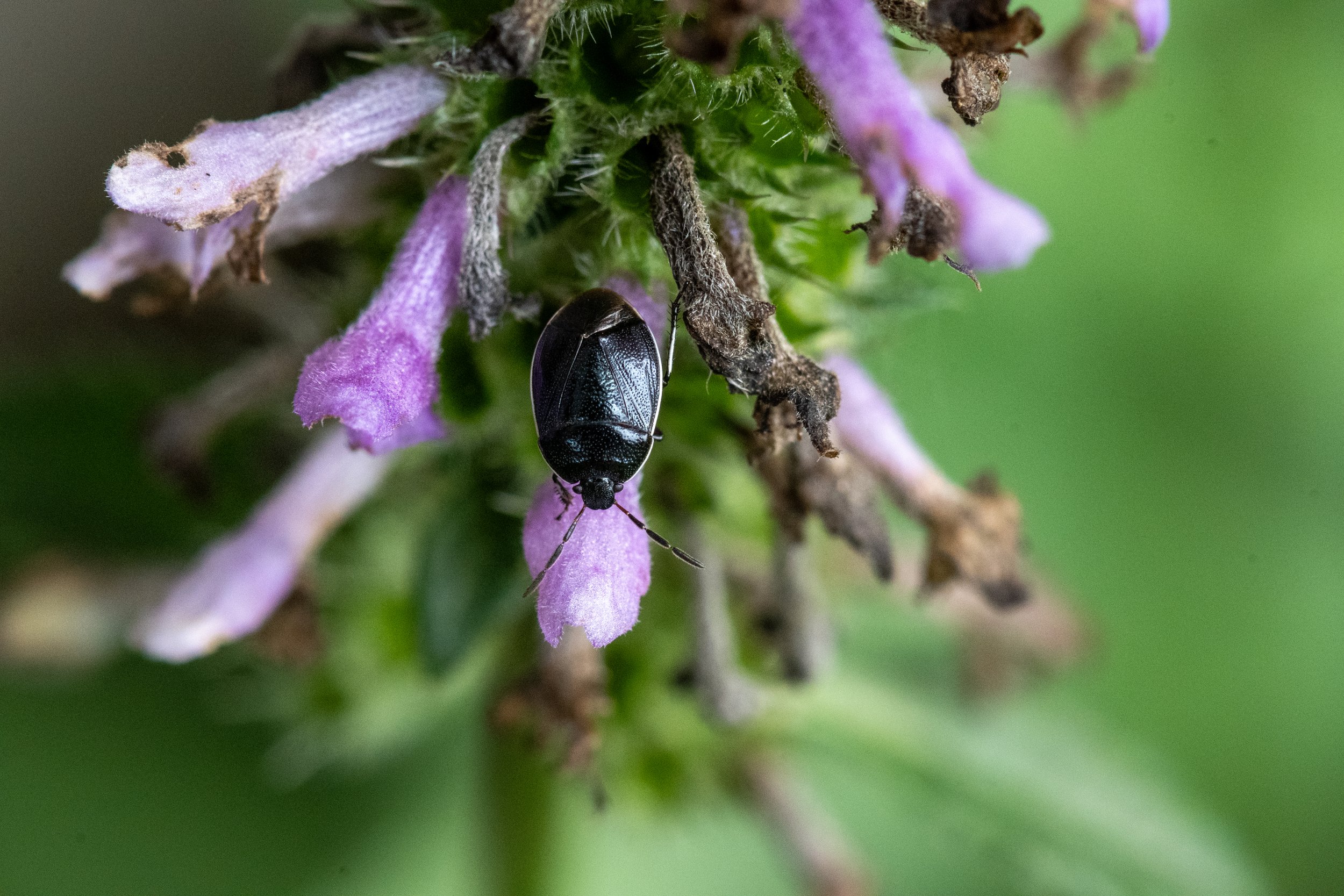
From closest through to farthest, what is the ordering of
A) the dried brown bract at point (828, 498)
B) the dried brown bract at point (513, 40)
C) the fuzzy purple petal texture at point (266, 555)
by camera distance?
the dried brown bract at point (513, 40)
the dried brown bract at point (828, 498)
the fuzzy purple petal texture at point (266, 555)

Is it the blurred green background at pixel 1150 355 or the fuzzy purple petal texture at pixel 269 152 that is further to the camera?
the blurred green background at pixel 1150 355

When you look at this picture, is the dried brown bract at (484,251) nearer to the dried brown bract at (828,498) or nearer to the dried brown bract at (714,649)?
the dried brown bract at (828,498)

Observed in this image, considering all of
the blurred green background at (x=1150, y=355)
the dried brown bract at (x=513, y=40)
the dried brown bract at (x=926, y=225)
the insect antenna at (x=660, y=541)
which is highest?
the dried brown bract at (x=513, y=40)

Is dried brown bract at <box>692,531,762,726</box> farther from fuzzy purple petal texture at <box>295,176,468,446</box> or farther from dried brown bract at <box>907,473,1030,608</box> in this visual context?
fuzzy purple petal texture at <box>295,176,468,446</box>

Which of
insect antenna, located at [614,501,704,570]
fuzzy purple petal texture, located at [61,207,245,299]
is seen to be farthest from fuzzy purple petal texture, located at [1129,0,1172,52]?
fuzzy purple petal texture, located at [61,207,245,299]

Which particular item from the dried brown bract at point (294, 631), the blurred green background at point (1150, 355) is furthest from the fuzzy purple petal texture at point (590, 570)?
the blurred green background at point (1150, 355)

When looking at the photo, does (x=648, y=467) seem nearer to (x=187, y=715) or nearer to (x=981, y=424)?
(x=187, y=715)

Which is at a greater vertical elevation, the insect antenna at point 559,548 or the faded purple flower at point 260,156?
the faded purple flower at point 260,156
